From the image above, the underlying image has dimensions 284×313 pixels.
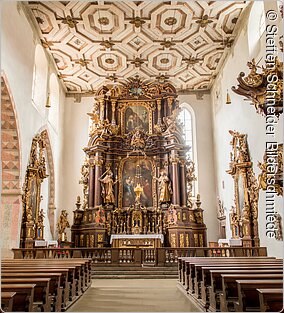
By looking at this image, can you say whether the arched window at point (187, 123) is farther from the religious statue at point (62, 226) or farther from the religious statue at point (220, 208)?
the religious statue at point (62, 226)

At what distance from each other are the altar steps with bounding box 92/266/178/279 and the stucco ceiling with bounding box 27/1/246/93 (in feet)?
29.4

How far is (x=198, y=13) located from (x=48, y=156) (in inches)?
359

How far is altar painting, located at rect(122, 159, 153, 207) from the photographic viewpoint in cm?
1695

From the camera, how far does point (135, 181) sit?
17.2 meters

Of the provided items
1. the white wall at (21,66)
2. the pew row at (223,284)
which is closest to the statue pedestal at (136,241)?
the white wall at (21,66)

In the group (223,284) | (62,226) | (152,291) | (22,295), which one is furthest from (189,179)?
(22,295)

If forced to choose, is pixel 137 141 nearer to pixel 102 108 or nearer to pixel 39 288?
pixel 102 108

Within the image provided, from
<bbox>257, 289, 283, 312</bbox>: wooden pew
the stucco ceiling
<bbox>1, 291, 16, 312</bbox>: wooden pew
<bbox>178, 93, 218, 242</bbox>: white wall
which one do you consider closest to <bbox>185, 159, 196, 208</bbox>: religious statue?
<bbox>178, 93, 218, 242</bbox>: white wall

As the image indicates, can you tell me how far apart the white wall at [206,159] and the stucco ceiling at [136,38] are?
940 millimetres

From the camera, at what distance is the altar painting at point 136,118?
1834cm

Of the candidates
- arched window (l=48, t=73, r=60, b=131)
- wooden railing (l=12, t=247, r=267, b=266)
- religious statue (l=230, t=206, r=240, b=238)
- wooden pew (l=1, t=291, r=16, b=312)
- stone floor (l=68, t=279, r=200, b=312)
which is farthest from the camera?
arched window (l=48, t=73, r=60, b=131)

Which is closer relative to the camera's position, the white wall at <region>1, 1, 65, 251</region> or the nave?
the nave

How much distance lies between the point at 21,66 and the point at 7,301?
10.8 metres

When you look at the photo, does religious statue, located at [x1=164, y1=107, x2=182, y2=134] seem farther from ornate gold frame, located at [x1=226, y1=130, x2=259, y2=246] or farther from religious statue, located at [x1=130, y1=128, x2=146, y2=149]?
ornate gold frame, located at [x1=226, y1=130, x2=259, y2=246]
